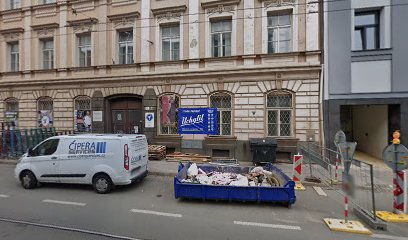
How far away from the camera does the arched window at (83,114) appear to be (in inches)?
560

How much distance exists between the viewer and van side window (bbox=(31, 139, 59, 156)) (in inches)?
303

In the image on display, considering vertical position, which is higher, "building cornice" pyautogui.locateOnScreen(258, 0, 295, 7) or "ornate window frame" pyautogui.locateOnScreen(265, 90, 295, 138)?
"building cornice" pyautogui.locateOnScreen(258, 0, 295, 7)

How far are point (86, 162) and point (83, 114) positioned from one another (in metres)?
7.97

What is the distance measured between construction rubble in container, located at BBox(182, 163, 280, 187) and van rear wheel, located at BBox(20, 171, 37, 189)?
4957mm

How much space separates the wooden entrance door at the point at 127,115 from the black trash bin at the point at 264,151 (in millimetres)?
6520

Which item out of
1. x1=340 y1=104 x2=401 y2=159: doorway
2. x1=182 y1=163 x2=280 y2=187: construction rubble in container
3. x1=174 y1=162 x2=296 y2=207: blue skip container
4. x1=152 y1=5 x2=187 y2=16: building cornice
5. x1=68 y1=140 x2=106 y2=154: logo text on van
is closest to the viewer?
x1=174 y1=162 x2=296 y2=207: blue skip container

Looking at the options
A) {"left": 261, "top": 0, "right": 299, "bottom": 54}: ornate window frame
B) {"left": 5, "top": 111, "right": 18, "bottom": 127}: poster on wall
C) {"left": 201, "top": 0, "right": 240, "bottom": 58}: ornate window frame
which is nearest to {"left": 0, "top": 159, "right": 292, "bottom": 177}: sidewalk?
{"left": 5, "top": 111, "right": 18, "bottom": 127}: poster on wall

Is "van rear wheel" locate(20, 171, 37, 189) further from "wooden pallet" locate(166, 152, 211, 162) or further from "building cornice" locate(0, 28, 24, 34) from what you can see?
"building cornice" locate(0, 28, 24, 34)

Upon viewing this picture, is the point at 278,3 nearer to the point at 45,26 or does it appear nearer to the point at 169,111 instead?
the point at 169,111

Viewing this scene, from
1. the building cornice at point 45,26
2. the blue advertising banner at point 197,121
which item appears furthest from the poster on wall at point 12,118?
the blue advertising banner at point 197,121

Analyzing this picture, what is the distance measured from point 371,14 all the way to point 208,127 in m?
8.81

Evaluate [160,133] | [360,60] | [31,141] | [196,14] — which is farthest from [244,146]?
[31,141]

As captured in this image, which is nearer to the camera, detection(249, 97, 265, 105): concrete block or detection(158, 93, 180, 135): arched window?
detection(249, 97, 265, 105): concrete block

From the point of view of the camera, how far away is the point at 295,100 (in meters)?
11.2
